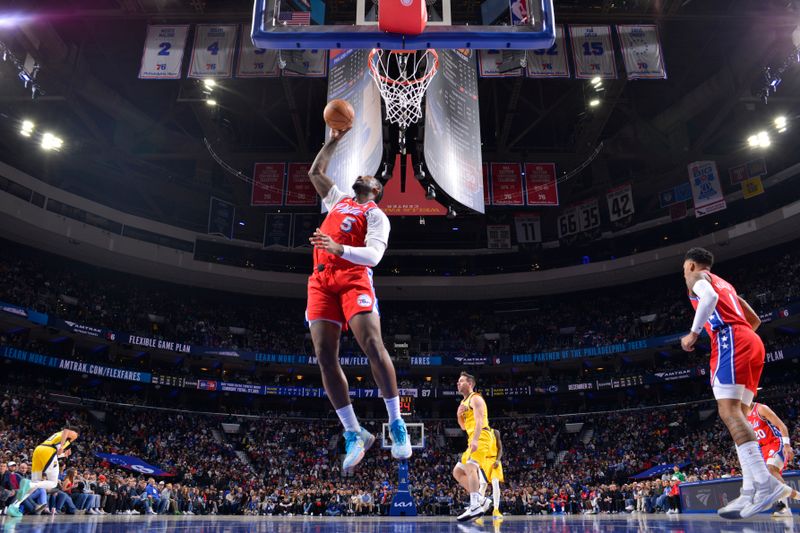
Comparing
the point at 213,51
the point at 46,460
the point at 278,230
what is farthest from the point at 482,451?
the point at 278,230

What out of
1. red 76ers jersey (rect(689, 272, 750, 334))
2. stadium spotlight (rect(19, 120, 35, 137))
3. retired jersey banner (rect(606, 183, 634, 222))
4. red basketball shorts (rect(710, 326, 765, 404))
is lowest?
red basketball shorts (rect(710, 326, 765, 404))

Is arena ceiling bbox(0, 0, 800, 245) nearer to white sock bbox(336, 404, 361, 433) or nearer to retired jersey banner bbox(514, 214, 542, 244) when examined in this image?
retired jersey banner bbox(514, 214, 542, 244)

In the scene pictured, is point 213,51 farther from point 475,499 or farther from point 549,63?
point 475,499

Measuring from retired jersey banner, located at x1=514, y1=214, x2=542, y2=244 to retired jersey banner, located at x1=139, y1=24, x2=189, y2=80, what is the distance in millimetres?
18710

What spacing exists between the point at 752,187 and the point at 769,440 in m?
21.8

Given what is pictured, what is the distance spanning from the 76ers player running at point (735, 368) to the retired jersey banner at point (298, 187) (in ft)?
58.1

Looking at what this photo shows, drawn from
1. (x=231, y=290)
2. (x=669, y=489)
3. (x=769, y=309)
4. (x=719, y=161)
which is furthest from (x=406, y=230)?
(x=669, y=489)

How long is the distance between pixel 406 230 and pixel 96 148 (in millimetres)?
18322

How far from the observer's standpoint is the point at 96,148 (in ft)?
88.9

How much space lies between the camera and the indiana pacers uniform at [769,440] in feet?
25.9

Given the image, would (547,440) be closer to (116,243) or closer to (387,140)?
(387,140)

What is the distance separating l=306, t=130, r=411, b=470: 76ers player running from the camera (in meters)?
4.34

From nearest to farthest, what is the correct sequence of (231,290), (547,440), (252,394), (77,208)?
(77,208)
(547,440)
(252,394)
(231,290)

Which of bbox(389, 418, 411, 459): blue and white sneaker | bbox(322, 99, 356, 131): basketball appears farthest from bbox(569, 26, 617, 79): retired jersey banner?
bbox(389, 418, 411, 459): blue and white sneaker
